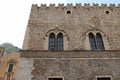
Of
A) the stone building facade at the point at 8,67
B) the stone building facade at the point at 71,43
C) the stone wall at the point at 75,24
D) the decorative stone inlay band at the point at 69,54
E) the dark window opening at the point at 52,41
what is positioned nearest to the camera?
the stone building facade at the point at 71,43

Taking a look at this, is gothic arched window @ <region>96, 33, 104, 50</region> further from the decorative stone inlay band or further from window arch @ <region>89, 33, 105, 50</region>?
the decorative stone inlay band

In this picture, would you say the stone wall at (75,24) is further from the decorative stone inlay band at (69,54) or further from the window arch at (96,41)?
the decorative stone inlay band at (69,54)

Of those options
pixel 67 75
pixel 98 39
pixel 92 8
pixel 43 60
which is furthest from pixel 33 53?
pixel 92 8

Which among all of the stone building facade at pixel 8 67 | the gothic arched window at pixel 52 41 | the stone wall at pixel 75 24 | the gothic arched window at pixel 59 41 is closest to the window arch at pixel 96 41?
the stone wall at pixel 75 24

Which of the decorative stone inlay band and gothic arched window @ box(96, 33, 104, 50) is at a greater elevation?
gothic arched window @ box(96, 33, 104, 50)

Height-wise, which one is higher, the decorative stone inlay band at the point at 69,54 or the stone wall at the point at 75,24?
the stone wall at the point at 75,24

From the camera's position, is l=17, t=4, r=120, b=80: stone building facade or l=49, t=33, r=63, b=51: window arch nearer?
l=17, t=4, r=120, b=80: stone building facade

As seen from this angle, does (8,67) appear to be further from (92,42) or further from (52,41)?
(92,42)

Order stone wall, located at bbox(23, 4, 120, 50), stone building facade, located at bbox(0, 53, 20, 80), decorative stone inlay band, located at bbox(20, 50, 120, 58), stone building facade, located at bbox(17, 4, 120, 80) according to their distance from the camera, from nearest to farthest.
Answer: stone building facade, located at bbox(17, 4, 120, 80)
decorative stone inlay band, located at bbox(20, 50, 120, 58)
stone wall, located at bbox(23, 4, 120, 50)
stone building facade, located at bbox(0, 53, 20, 80)

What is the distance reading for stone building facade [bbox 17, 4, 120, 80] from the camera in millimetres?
11133

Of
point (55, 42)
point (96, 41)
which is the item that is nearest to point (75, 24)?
point (96, 41)

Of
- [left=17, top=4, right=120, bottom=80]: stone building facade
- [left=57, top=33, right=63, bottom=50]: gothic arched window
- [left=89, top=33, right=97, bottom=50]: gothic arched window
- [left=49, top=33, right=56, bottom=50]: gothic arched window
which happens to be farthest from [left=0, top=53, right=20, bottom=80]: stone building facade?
[left=89, top=33, right=97, bottom=50]: gothic arched window

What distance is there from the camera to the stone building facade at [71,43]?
11.1 metres

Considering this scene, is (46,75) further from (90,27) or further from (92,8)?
(92,8)
